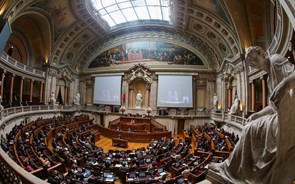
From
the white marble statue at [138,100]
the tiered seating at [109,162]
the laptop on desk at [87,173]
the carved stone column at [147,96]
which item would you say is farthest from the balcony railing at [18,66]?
the laptop on desk at [87,173]

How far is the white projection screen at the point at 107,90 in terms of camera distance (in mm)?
23938

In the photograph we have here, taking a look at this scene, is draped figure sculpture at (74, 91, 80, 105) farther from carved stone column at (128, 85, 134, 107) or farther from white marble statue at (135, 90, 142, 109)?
white marble statue at (135, 90, 142, 109)

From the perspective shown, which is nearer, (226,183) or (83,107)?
(226,183)

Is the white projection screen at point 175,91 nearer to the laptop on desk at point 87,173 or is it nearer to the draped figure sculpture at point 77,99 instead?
the draped figure sculpture at point 77,99

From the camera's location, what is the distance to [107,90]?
24516mm

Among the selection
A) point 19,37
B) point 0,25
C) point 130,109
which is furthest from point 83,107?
point 0,25

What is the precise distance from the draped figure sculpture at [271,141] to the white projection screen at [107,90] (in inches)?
871

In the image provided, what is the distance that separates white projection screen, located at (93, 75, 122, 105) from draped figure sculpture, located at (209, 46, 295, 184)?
2212 cm

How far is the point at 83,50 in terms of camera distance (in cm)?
2559

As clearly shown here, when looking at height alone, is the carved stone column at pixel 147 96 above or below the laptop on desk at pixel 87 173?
above

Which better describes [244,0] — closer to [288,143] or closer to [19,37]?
[288,143]

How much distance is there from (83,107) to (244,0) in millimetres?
22881

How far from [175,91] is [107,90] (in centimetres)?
919

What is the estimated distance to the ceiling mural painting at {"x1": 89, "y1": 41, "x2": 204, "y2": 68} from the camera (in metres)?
22.8
